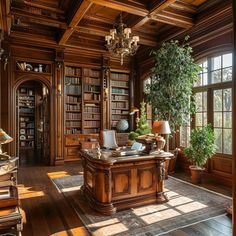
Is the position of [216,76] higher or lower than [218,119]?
higher

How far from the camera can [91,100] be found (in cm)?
700

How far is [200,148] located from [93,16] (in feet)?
13.0

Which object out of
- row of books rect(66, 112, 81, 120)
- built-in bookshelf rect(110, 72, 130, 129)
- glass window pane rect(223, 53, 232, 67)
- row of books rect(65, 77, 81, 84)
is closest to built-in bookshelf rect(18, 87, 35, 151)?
row of books rect(65, 77, 81, 84)

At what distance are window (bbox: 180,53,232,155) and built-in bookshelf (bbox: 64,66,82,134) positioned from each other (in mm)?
3595

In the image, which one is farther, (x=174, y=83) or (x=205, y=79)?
(x=205, y=79)

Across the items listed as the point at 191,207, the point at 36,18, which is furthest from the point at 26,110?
the point at 191,207

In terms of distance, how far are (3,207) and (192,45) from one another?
5.21 metres

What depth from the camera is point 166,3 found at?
397cm

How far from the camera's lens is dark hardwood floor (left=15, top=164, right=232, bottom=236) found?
103 inches

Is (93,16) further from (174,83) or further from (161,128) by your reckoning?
(161,128)

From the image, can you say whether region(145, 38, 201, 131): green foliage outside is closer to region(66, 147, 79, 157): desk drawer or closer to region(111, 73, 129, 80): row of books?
region(111, 73, 129, 80): row of books

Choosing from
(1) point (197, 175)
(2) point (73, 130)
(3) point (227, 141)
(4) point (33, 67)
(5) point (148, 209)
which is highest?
(4) point (33, 67)

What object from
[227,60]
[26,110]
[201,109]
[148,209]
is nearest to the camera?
[148,209]

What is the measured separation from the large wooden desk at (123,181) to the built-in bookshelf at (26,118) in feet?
21.2
